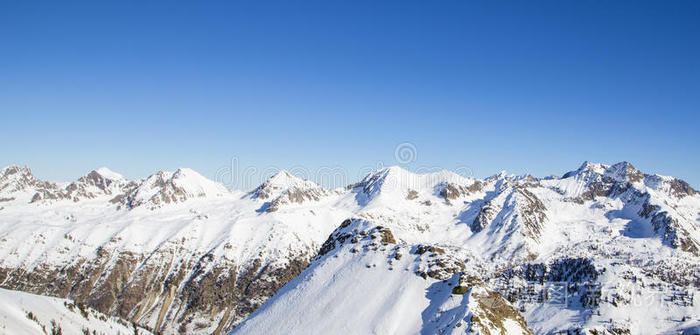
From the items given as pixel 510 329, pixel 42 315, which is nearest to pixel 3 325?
pixel 42 315

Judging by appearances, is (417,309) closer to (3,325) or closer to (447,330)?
(447,330)

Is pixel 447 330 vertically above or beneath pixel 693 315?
beneath

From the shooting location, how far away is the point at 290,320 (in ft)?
314

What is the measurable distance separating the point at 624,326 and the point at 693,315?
4003cm

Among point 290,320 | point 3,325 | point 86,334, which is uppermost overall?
point 290,320

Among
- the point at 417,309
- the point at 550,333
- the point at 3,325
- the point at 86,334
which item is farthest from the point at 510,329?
the point at 550,333

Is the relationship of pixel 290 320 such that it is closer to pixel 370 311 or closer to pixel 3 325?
pixel 370 311

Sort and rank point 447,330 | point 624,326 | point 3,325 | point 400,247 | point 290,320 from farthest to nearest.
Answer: point 624,326 < point 400,247 < point 290,320 < point 3,325 < point 447,330

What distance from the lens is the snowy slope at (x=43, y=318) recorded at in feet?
314

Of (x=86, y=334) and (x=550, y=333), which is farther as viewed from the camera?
(x=550, y=333)

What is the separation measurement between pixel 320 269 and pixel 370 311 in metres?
27.1

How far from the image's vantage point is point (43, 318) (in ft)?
366

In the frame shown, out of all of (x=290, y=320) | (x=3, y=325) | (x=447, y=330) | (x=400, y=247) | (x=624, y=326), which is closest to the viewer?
(x=447, y=330)

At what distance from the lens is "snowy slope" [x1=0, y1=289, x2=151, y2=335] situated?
95.6 m
